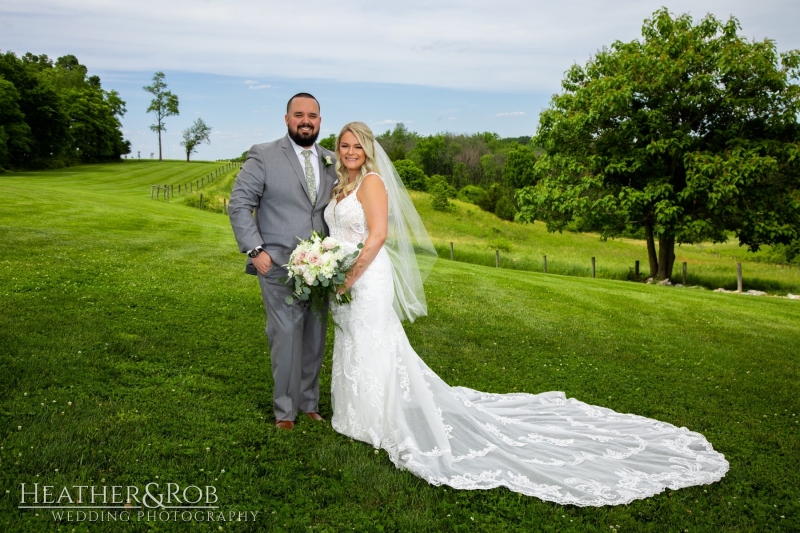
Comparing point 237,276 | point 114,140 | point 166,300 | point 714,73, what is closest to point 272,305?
point 166,300

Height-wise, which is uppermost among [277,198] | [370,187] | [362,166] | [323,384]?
[362,166]

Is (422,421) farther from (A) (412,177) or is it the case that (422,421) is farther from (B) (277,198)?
(A) (412,177)

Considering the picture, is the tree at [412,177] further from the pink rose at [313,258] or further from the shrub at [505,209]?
the pink rose at [313,258]

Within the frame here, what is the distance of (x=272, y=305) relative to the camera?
226 inches

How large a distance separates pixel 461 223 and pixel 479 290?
119ft

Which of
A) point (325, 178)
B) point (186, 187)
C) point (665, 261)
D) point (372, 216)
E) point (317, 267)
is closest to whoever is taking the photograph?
point (317, 267)

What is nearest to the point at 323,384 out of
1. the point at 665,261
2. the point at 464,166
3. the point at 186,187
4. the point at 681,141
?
the point at 681,141

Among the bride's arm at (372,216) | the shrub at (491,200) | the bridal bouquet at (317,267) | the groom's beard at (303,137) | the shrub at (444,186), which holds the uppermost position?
the shrub at (444,186)

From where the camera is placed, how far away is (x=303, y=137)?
569cm

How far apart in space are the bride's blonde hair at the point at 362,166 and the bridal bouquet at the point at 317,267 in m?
0.52

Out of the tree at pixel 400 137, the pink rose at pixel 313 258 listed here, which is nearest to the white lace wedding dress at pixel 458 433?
the pink rose at pixel 313 258

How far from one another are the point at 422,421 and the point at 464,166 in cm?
9168

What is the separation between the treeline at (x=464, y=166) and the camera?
201 feet

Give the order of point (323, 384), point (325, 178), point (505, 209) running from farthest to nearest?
point (505, 209) < point (323, 384) < point (325, 178)
